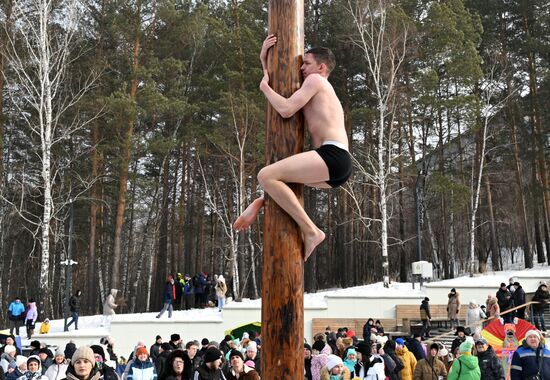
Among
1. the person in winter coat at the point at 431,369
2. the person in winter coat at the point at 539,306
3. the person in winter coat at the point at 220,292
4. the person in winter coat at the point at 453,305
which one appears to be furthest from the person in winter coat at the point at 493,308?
the person in winter coat at the point at 220,292

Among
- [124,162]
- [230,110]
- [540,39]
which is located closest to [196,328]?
[124,162]

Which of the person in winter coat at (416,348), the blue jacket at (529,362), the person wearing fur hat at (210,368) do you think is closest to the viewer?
the person wearing fur hat at (210,368)

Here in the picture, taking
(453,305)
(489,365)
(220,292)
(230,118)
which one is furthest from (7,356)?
(230,118)

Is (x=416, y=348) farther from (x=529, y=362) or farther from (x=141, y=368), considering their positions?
(x=141, y=368)

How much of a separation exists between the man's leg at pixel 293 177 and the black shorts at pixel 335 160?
0.03 m

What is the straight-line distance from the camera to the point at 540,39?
104 feet

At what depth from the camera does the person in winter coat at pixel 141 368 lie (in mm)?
7977

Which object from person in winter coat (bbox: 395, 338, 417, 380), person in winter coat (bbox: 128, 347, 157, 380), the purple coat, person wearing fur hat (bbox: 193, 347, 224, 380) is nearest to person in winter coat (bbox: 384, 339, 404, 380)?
person in winter coat (bbox: 395, 338, 417, 380)

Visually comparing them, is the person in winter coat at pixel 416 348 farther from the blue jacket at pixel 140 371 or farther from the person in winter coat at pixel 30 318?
→ the person in winter coat at pixel 30 318

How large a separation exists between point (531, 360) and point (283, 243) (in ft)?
18.7

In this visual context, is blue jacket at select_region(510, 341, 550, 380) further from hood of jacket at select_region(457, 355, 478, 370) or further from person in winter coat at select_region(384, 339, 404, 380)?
person in winter coat at select_region(384, 339, 404, 380)

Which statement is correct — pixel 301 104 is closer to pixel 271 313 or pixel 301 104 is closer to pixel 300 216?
pixel 300 216

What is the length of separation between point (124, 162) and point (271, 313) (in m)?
23.0

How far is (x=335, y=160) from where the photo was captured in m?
2.93
